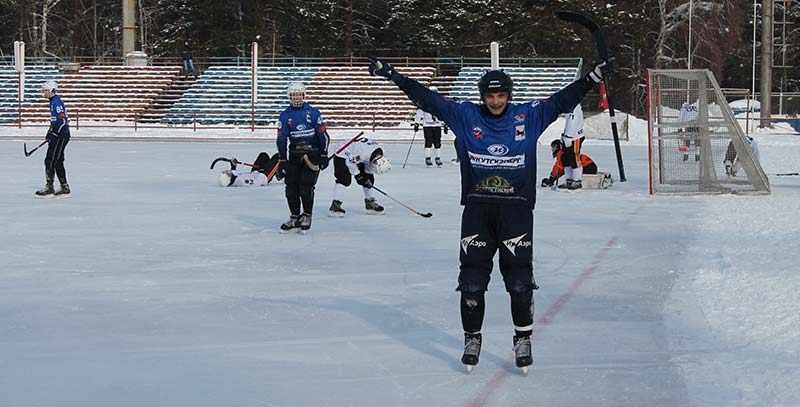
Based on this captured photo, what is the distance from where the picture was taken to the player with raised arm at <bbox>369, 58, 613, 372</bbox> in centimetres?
473

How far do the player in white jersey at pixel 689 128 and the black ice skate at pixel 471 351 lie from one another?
8719 mm

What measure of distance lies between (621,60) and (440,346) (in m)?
44.6

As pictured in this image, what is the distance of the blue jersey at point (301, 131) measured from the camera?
959cm

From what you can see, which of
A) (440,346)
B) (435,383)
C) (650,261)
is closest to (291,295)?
(440,346)

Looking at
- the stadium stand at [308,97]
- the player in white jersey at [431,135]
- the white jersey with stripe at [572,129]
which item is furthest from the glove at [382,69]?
the stadium stand at [308,97]

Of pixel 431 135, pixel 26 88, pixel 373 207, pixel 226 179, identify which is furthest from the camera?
pixel 26 88

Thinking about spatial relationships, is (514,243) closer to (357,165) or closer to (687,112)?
(357,165)

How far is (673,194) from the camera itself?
42.9ft

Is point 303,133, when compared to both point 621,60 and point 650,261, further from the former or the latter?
point 621,60

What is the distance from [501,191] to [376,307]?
5.88ft

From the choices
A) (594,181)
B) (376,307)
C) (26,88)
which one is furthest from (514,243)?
(26,88)

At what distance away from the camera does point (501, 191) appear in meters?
4.74

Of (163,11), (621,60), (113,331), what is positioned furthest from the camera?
(163,11)

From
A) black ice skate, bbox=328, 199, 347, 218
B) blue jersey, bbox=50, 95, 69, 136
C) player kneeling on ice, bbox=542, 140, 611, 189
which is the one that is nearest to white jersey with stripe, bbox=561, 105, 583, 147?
player kneeling on ice, bbox=542, 140, 611, 189
